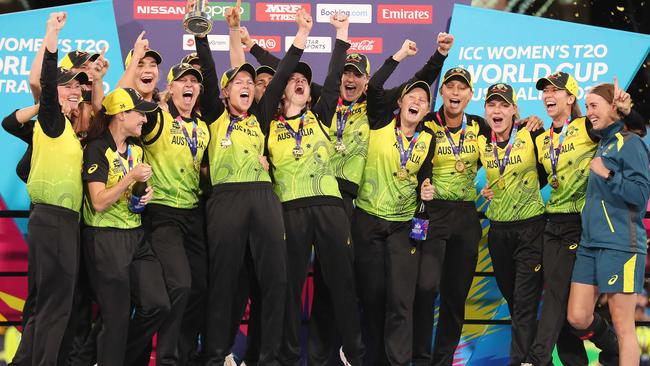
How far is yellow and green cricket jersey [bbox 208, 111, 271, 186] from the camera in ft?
16.0

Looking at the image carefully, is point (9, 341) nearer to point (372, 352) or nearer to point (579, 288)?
point (372, 352)

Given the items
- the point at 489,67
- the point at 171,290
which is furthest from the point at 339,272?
the point at 489,67

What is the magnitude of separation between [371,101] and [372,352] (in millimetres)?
1668

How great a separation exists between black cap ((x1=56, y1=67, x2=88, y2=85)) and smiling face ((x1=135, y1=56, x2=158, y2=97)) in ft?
1.72

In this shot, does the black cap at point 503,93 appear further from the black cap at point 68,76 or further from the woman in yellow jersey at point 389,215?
the black cap at point 68,76

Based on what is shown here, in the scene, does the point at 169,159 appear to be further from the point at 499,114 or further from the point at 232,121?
the point at 499,114

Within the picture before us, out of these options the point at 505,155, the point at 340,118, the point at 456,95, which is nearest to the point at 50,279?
the point at 340,118

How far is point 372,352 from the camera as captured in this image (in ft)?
17.6

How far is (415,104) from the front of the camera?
208 inches

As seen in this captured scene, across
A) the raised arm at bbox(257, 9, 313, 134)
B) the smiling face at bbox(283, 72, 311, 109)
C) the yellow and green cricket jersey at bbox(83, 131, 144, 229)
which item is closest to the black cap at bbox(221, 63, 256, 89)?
the raised arm at bbox(257, 9, 313, 134)

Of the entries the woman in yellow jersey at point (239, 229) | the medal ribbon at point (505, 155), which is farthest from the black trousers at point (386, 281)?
the medal ribbon at point (505, 155)

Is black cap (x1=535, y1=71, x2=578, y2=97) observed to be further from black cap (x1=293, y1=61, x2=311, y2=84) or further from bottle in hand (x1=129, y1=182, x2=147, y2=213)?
bottle in hand (x1=129, y1=182, x2=147, y2=213)

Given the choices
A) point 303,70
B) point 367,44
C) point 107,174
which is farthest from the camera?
point 367,44

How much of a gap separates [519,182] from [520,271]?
0.59m
